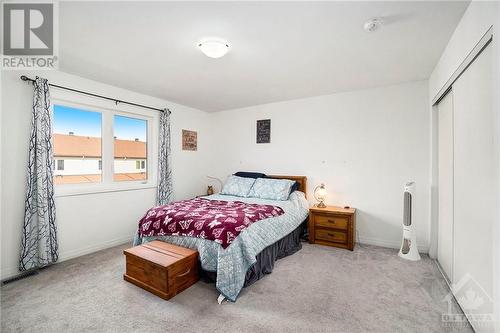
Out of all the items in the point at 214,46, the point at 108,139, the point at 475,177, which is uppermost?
the point at 214,46

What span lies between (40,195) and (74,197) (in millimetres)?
415

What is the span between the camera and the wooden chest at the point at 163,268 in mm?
2027

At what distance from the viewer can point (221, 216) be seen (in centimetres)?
238

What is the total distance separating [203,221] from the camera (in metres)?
2.30

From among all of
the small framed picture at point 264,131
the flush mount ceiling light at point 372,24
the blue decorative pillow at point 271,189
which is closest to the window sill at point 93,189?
the blue decorative pillow at point 271,189

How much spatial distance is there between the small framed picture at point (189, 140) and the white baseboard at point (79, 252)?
1.89 meters

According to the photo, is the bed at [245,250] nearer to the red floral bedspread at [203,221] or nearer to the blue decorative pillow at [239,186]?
the red floral bedspread at [203,221]

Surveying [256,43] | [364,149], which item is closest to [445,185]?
[364,149]

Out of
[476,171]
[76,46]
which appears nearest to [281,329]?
[476,171]

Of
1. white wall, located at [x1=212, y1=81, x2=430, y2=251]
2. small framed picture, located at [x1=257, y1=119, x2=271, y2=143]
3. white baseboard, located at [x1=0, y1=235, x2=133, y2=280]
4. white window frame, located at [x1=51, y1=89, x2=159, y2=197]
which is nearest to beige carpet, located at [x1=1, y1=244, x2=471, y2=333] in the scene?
white baseboard, located at [x1=0, y1=235, x2=133, y2=280]

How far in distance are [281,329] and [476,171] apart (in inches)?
71.8

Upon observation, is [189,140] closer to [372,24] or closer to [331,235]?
[331,235]

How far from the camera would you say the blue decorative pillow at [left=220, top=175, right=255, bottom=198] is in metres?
3.91

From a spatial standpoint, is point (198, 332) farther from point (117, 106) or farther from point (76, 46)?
point (117, 106)
